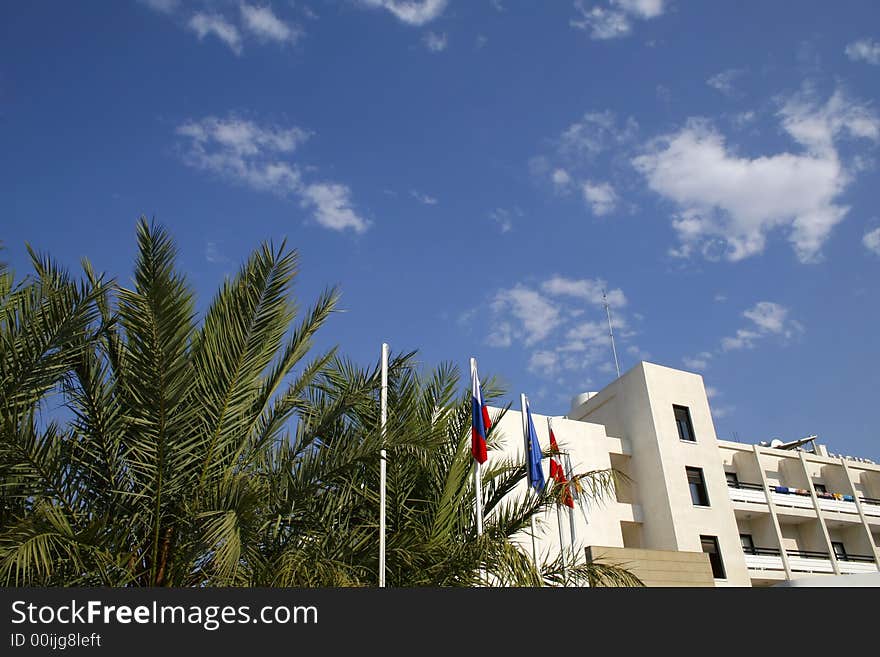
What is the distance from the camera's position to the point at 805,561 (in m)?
26.1

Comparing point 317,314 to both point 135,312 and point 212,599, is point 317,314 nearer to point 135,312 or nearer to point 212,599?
point 135,312

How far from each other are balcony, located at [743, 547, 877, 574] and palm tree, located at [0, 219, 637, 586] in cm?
1960

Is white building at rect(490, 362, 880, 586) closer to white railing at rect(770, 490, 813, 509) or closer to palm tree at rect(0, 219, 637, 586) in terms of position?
white railing at rect(770, 490, 813, 509)

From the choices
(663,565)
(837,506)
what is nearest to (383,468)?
(663,565)

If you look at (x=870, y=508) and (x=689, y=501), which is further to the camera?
(x=870, y=508)

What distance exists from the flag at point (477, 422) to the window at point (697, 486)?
47.7 ft

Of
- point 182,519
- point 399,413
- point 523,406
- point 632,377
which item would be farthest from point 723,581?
point 182,519

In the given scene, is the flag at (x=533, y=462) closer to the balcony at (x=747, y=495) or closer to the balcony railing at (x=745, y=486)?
the balcony at (x=747, y=495)

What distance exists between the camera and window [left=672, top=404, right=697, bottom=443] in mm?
23905

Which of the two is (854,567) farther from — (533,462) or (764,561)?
(533,462)

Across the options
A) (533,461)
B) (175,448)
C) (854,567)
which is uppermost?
(854,567)

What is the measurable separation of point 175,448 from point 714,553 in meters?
19.4

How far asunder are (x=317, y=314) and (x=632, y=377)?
1829cm

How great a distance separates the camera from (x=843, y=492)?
30.7 m
